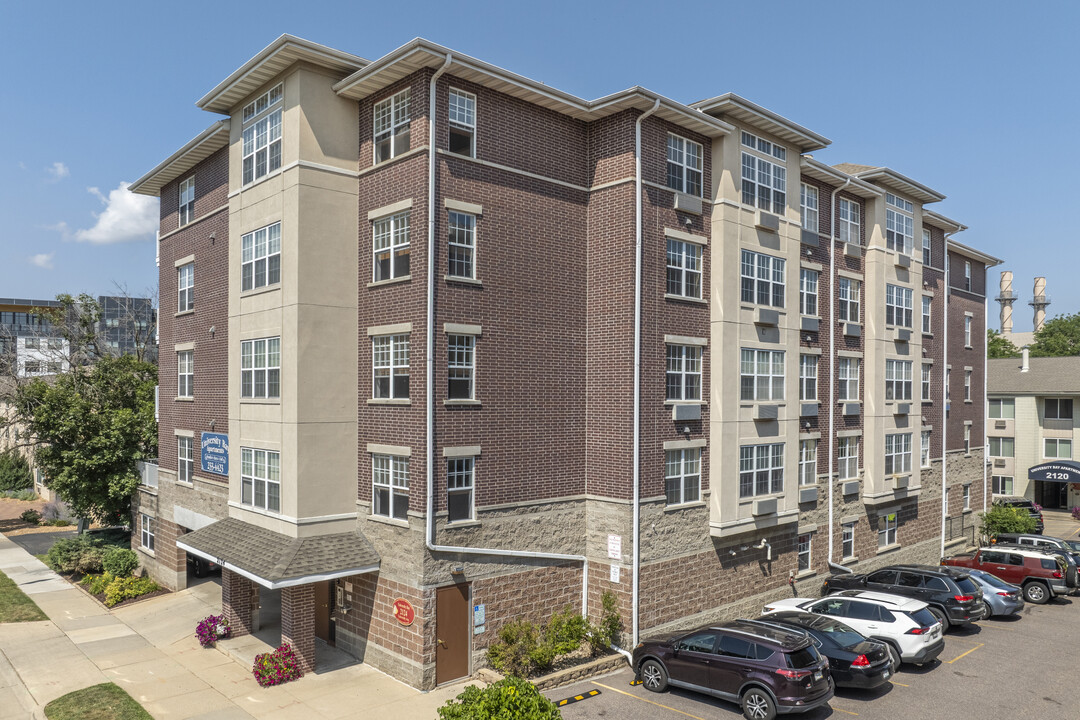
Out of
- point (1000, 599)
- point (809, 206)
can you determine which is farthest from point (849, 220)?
point (1000, 599)

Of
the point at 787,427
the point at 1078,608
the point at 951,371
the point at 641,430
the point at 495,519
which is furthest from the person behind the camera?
the point at 951,371

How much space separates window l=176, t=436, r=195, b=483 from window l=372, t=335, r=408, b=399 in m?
11.5

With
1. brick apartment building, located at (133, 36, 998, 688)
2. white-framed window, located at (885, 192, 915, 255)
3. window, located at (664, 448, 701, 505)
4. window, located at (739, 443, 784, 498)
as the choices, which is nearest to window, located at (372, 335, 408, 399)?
brick apartment building, located at (133, 36, 998, 688)

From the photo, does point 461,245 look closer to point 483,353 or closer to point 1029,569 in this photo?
point 483,353

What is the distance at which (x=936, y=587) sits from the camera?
23.6 m

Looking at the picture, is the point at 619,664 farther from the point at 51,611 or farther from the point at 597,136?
the point at 51,611

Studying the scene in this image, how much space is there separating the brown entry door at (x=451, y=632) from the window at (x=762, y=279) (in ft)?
42.3

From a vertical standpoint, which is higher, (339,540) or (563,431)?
(563,431)

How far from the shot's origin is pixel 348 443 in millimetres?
20078

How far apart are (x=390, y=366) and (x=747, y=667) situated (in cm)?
1140

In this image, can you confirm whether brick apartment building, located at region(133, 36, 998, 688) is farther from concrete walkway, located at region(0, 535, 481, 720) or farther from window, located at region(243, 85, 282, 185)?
concrete walkway, located at region(0, 535, 481, 720)

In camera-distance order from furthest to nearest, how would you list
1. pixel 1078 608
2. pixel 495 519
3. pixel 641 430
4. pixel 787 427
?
1. pixel 1078 608
2. pixel 787 427
3. pixel 641 430
4. pixel 495 519

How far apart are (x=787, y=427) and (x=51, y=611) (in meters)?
27.2

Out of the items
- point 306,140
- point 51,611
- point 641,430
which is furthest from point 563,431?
point 51,611
